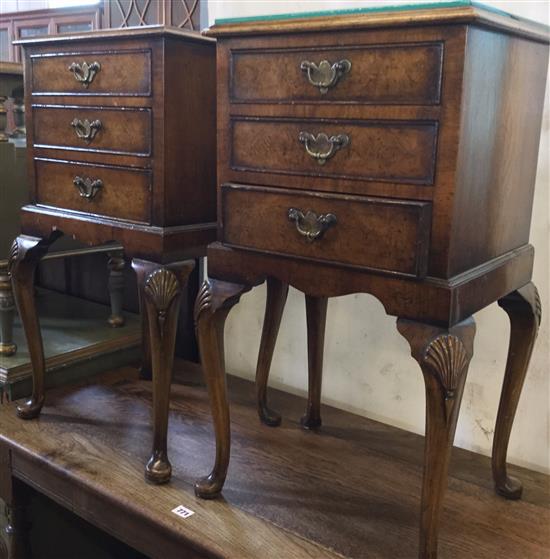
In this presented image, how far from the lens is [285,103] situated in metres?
1.10

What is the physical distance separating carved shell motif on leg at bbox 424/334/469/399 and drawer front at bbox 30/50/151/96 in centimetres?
69

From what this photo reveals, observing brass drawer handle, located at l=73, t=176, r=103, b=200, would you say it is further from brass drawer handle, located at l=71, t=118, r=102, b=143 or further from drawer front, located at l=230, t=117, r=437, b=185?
drawer front, located at l=230, t=117, r=437, b=185

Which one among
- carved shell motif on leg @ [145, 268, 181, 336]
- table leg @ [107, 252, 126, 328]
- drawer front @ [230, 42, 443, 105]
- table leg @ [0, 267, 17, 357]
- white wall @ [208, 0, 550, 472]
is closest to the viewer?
drawer front @ [230, 42, 443, 105]

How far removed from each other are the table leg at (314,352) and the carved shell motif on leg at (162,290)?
1.23 ft

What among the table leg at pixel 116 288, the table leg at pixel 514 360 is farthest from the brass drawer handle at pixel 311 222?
the table leg at pixel 116 288

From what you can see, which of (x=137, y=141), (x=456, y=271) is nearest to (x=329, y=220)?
(x=456, y=271)

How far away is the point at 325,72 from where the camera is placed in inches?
41.1

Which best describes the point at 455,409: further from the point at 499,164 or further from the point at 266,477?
the point at 266,477

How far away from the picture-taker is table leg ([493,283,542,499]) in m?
1.28

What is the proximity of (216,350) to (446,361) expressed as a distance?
16.8 inches

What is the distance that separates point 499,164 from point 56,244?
1324mm

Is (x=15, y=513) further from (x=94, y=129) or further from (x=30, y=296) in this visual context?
(x=94, y=129)

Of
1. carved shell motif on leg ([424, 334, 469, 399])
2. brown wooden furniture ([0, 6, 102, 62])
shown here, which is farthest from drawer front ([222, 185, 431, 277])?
brown wooden furniture ([0, 6, 102, 62])

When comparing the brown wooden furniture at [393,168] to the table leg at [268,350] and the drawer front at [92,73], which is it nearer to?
the drawer front at [92,73]
